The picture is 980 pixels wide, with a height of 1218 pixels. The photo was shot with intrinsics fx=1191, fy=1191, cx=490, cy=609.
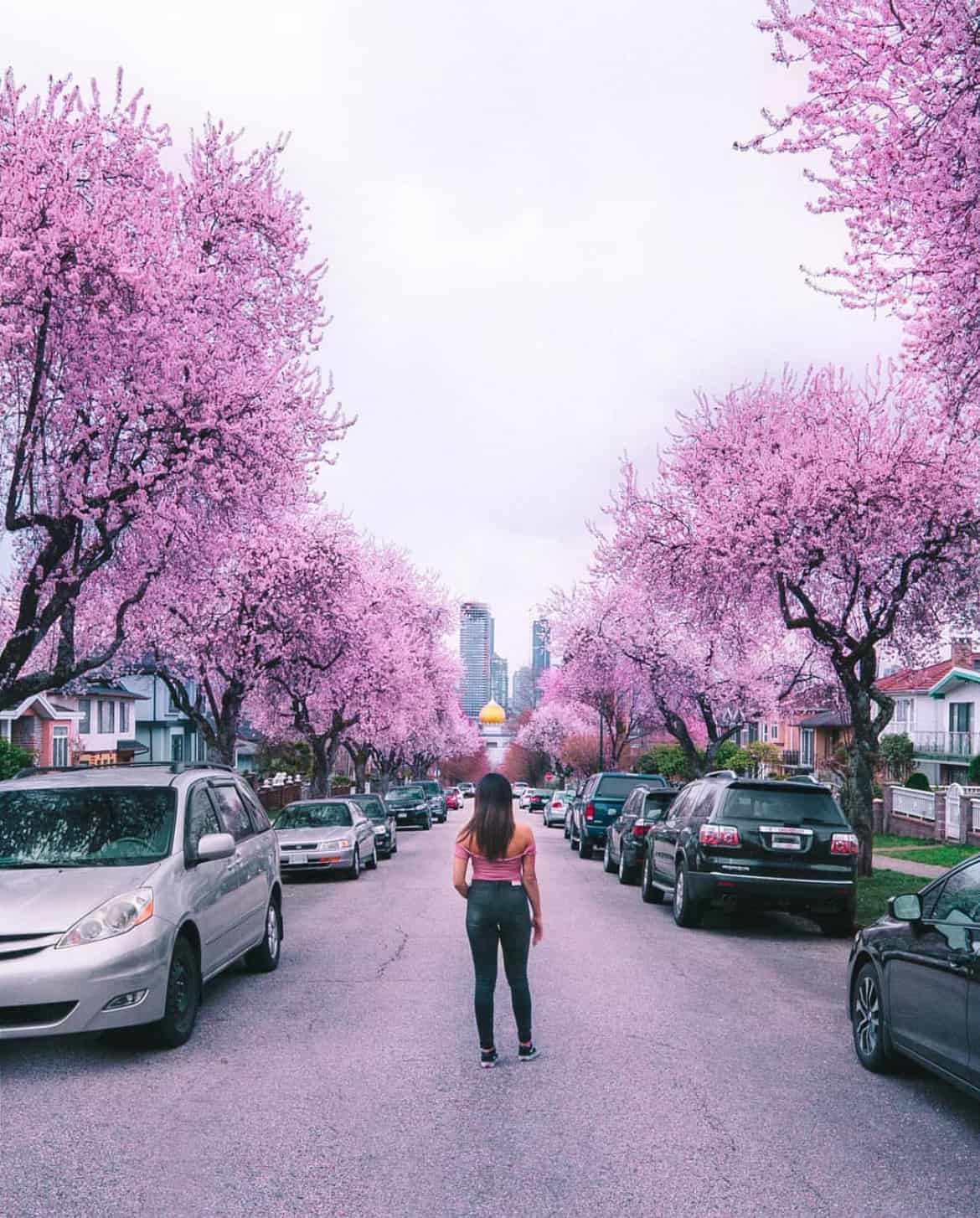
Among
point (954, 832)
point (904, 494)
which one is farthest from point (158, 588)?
point (954, 832)

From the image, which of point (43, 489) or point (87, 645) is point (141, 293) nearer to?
point (43, 489)

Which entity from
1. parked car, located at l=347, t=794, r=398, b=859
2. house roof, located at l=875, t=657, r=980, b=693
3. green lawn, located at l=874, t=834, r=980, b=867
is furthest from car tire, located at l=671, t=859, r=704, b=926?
house roof, located at l=875, t=657, r=980, b=693

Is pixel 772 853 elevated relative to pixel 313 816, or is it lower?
elevated

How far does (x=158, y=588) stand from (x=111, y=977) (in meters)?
12.0

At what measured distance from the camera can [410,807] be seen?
44344 millimetres

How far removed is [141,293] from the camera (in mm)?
13086

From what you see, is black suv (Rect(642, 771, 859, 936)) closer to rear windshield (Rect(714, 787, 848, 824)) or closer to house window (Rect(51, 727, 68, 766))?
rear windshield (Rect(714, 787, 848, 824))

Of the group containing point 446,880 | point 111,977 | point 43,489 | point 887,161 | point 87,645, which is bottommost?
point 446,880

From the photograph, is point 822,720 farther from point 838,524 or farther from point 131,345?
point 131,345

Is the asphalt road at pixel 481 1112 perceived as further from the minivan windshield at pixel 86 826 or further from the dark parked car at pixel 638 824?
the dark parked car at pixel 638 824

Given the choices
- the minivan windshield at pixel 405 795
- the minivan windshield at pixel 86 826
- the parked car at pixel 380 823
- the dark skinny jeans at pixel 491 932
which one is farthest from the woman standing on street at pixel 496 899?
the minivan windshield at pixel 405 795

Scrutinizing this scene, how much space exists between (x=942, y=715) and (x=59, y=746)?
38.5m

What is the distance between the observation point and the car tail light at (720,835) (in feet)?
44.2

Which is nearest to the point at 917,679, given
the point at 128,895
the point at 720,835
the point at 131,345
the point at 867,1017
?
the point at 720,835
